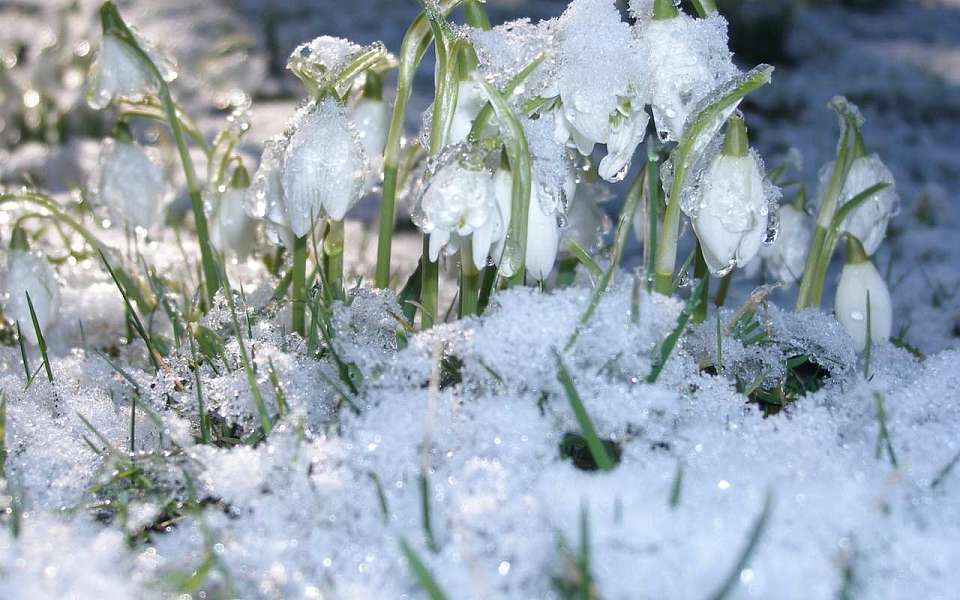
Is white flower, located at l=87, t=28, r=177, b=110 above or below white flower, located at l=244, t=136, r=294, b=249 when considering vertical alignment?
above

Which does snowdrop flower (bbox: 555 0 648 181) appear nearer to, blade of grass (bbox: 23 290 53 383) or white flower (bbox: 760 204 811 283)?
white flower (bbox: 760 204 811 283)

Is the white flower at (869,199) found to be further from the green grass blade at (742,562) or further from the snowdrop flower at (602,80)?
the green grass blade at (742,562)

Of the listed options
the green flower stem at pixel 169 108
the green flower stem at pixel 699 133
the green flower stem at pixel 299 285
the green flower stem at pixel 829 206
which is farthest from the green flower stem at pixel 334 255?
the green flower stem at pixel 829 206

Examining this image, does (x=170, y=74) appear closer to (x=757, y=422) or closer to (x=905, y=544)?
(x=757, y=422)

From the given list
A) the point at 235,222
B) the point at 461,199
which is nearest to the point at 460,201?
the point at 461,199

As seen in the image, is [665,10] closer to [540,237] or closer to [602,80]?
[602,80]

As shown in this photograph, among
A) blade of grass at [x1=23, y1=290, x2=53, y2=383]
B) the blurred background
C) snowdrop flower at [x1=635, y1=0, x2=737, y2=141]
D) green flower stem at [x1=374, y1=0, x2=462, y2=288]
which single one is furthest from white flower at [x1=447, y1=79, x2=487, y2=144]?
the blurred background
